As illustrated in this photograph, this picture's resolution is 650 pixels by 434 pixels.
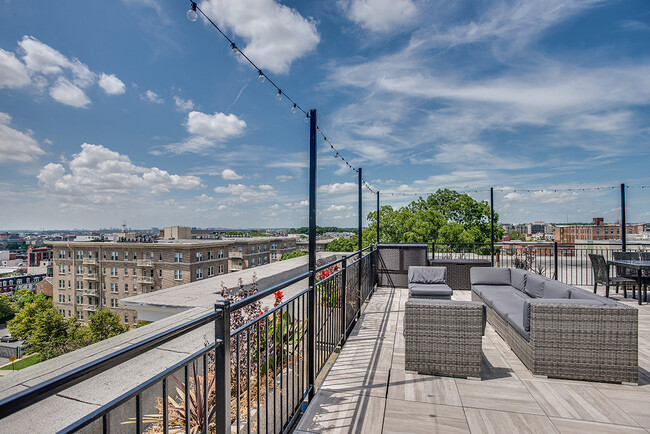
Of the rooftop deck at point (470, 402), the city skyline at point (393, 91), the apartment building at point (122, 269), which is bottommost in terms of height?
the apartment building at point (122, 269)

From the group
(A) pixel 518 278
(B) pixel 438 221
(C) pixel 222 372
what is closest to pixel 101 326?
(B) pixel 438 221

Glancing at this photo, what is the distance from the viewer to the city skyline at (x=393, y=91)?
560cm

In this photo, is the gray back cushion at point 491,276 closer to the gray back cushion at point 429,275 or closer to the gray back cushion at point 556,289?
the gray back cushion at point 429,275

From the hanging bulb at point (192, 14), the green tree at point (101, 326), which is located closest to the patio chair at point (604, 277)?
Result: the hanging bulb at point (192, 14)

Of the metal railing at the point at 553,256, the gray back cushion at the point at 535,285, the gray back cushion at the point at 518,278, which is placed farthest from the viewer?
the metal railing at the point at 553,256

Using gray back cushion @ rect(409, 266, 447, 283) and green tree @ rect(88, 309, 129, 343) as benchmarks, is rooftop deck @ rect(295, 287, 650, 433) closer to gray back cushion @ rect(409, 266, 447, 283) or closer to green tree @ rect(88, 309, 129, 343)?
gray back cushion @ rect(409, 266, 447, 283)

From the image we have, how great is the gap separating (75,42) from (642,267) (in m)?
37.0

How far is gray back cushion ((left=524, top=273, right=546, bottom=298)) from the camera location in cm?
379

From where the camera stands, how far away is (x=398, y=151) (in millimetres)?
21094

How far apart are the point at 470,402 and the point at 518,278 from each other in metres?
3.00

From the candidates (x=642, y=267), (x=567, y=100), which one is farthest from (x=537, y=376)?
(x=567, y=100)

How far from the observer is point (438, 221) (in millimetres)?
21750

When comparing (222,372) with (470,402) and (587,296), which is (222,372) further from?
(587,296)

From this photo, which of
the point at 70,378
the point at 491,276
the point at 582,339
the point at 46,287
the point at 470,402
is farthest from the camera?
the point at 46,287
